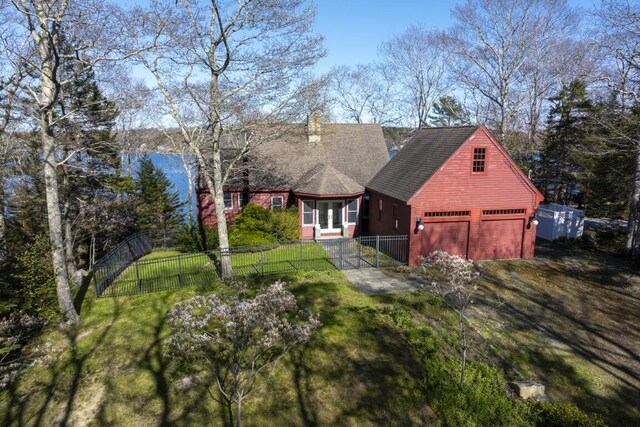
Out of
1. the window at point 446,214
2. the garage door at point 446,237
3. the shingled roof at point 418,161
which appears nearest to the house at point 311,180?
the shingled roof at point 418,161

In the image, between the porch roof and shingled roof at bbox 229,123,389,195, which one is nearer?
the porch roof

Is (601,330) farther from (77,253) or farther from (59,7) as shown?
(77,253)

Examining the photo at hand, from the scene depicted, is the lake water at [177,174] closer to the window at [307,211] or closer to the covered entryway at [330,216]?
the window at [307,211]

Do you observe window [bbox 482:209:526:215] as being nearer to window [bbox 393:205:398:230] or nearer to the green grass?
window [bbox 393:205:398:230]

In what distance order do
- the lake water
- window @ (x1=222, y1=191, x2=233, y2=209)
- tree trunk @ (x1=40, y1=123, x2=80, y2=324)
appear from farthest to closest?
the lake water
window @ (x1=222, y1=191, x2=233, y2=209)
tree trunk @ (x1=40, y1=123, x2=80, y2=324)

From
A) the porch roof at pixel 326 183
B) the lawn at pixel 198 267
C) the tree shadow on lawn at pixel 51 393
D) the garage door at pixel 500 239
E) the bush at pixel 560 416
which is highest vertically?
the porch roof at pixel 326 183

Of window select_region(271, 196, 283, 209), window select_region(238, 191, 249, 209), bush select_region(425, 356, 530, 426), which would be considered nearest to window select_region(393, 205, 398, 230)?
window select_region(271, 196, 283, 209)

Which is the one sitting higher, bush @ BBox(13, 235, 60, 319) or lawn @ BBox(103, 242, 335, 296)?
Result: bush @ BBox(13, 235, 60, 319)
